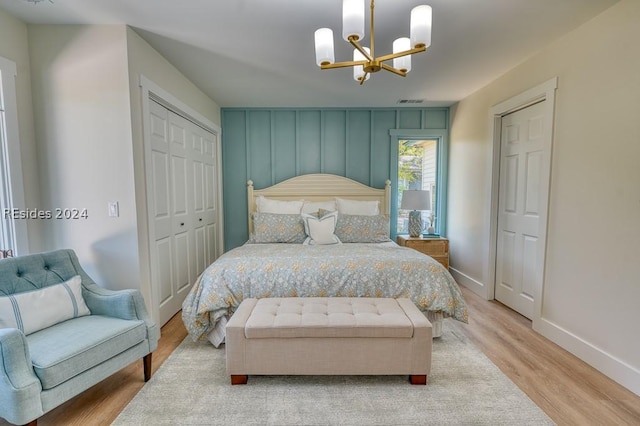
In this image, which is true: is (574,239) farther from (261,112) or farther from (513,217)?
(261,112)

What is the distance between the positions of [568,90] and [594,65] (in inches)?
9.2

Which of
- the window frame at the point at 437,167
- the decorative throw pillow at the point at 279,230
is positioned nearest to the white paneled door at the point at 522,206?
the window frame at the point at 437,167

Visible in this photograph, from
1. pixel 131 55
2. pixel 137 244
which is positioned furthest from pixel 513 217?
pixel 131 55

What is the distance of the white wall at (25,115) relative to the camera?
6.93ft

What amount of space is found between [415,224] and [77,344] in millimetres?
3611

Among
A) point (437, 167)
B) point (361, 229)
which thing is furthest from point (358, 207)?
point (437, 167)

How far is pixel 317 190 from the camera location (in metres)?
4.21

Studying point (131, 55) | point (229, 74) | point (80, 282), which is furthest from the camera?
point (229, 74)

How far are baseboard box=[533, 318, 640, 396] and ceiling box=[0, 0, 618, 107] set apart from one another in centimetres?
238

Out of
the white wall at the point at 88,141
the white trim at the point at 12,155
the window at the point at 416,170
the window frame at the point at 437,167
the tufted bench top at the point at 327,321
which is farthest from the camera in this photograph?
the window at the point at 416,170

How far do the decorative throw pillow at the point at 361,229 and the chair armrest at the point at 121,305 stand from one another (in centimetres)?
206

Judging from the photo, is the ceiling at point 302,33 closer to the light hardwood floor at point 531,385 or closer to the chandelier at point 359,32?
the chandelier at point 359,32

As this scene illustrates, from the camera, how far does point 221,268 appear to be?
2.37 metres

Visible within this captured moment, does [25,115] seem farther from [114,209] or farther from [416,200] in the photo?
[416,200]
